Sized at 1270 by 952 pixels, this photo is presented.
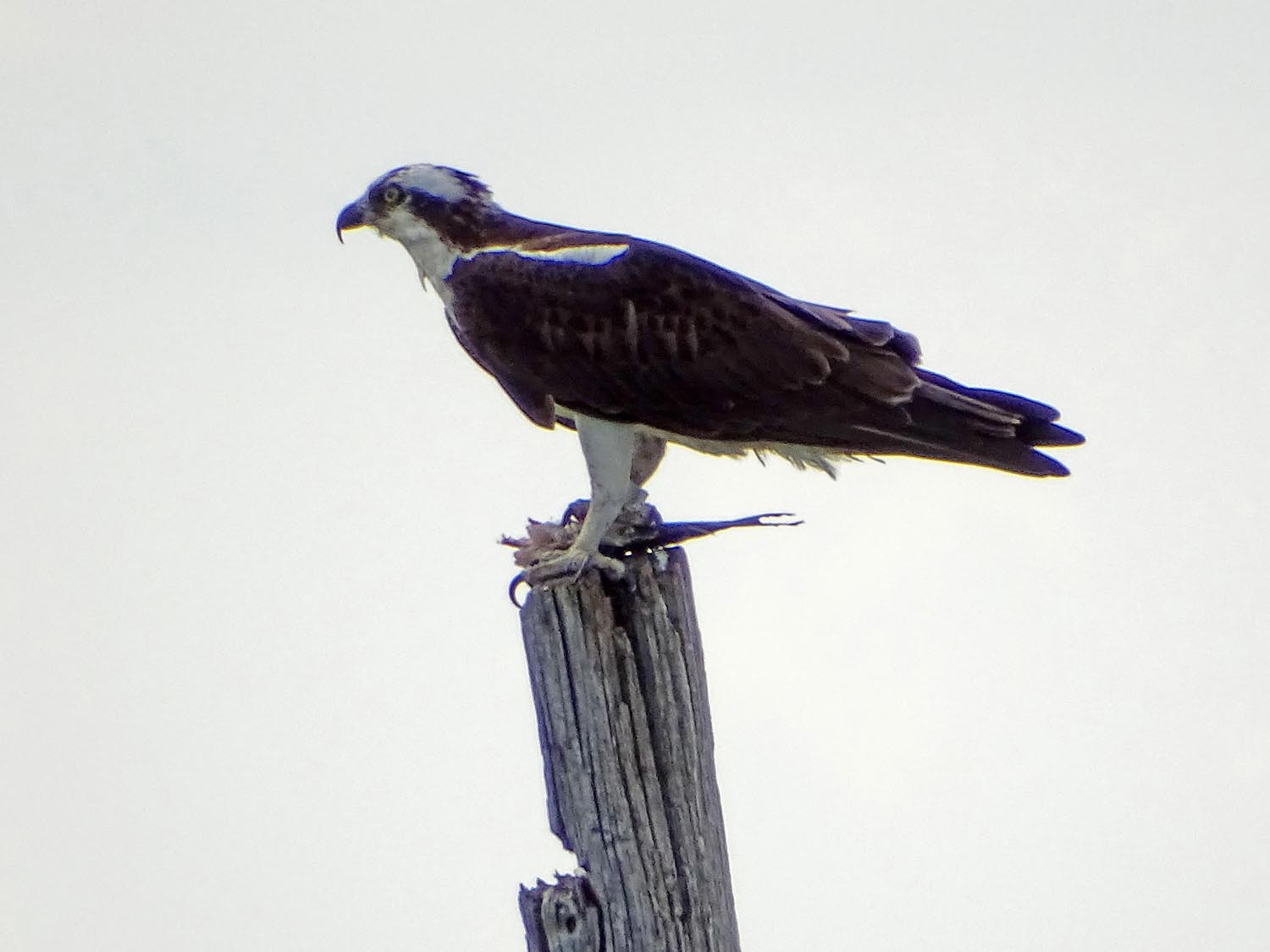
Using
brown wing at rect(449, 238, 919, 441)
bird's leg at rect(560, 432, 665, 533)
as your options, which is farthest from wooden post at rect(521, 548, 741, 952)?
brown wing at rect(449, 238, 919, 441)

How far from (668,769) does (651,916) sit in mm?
457

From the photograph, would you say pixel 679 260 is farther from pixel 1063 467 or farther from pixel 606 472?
pixel 1063 467

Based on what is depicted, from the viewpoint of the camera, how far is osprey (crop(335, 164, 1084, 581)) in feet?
19.2

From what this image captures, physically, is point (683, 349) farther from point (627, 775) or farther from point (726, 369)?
point (627, 775)

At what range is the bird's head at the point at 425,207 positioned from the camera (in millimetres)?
6395

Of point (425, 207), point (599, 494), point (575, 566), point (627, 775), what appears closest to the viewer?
point (627, 775)

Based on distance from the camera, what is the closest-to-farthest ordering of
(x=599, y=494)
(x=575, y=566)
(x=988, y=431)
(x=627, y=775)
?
(x=627, y=775), (x=575, y=566), (x=599, y=494), (x=988, y=431)

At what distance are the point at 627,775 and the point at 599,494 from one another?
1262mm

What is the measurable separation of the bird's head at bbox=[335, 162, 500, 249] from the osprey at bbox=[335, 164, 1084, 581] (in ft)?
1.04

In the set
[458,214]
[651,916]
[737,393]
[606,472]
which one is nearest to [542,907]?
[651,916]

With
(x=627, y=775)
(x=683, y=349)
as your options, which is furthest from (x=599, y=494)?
(x=627, y=775)

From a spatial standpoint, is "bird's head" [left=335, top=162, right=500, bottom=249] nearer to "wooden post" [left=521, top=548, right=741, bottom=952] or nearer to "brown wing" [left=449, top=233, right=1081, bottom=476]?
"brown wing" [left=449, top=233, right=1081, bottom=476]

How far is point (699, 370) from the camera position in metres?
5.90

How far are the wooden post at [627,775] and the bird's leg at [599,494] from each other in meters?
0.22
